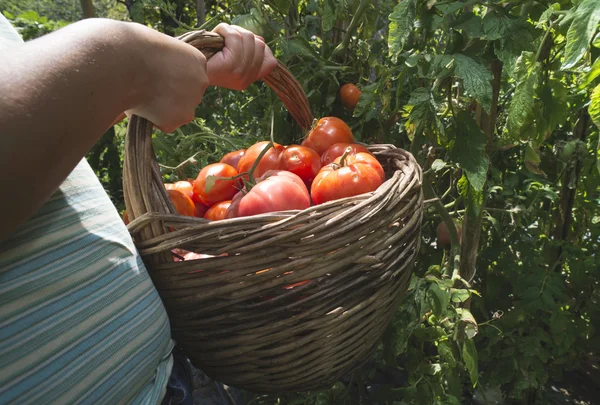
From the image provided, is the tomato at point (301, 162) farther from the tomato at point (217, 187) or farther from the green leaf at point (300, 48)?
the green leaf at point (300, 48)

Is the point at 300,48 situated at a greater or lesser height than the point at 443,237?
greater

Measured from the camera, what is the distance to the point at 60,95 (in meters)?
0.38

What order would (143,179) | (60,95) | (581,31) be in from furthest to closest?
(143,179), (581,31), (60,95)

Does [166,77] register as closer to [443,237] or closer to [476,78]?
[476,78]

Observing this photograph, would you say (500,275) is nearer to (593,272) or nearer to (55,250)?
(593,272)

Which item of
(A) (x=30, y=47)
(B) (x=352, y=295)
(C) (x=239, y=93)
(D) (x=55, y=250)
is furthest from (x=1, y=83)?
(C) (x=239, y=93)

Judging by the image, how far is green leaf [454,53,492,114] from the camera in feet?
2.11

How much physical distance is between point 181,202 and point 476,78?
19.9 inches

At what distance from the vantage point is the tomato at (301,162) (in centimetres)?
87

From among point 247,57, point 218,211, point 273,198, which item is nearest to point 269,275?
point 273,198

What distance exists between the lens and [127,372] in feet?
1.65

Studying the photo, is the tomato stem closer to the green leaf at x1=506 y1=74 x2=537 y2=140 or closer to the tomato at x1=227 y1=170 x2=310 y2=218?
the tomato at x1=227 y1=170 x2=310 y2=218

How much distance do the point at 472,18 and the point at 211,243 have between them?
0.50 metres

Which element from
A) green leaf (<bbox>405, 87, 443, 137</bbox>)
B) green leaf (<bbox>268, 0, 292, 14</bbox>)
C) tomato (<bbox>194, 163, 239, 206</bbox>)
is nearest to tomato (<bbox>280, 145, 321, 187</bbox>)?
tomato (<bbox>194, 163, 239, 206</bbox>)
